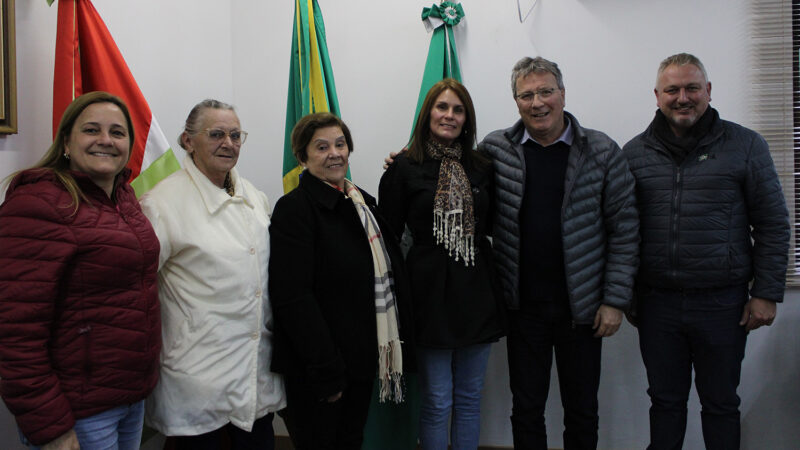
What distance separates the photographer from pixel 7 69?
4.94 ft

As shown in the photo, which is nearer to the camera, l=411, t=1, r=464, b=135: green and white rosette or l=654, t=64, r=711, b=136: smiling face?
l=654, t=64, r=711, b=136: smiling face

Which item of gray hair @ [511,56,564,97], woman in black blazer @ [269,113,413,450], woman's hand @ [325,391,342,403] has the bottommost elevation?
woman's hand @ [325,391,342,403]

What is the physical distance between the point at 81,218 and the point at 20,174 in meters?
0.17

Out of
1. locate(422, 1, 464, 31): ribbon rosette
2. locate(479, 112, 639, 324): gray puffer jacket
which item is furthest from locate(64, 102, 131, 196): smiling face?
locate(422, 1, 464, 31): ribbon rosette

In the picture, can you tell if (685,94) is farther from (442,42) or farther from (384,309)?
(384,309)

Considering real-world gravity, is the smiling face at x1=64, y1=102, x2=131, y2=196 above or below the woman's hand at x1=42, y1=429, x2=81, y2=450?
above

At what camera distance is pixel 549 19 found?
255 cm

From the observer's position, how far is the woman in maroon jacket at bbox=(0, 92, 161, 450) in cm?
111

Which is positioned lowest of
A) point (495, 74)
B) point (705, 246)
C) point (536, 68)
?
point (705, 246)

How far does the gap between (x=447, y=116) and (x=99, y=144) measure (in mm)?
1132

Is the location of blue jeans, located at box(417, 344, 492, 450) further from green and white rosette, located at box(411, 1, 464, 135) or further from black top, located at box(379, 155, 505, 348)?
green and white rosette, located at box(411, 1, 464, 135)

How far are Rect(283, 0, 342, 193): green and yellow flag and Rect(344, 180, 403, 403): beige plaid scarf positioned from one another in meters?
0.72

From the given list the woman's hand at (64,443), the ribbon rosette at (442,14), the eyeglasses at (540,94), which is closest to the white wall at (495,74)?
the ribbon rosette at (442,14)

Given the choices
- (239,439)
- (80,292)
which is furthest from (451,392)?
(80,292)
